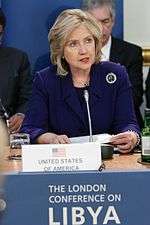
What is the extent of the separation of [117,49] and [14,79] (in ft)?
2.66

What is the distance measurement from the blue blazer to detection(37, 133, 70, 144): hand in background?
7cm

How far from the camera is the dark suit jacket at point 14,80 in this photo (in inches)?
165

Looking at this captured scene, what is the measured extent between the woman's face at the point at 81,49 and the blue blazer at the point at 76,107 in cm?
8

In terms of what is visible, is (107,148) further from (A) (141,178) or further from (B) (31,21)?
(B) (31,21)

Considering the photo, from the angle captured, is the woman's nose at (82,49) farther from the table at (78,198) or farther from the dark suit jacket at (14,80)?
the dark suit jacket at (14,80)

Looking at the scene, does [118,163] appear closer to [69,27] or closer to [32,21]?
[69,27]

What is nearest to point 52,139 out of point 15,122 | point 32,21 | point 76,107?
point 76,107

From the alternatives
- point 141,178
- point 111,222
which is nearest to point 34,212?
point 111,222

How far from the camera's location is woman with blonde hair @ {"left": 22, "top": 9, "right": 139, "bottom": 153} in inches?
109

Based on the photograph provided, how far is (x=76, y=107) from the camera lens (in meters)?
2.77

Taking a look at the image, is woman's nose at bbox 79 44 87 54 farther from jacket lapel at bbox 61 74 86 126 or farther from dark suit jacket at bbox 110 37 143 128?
dark suit jacket at bbox 110 37 143 128

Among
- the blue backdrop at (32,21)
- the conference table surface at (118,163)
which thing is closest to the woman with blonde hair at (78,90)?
the conference table surface at (118,163)

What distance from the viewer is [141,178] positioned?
6.01 feet

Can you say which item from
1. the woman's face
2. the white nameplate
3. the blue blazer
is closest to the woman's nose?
the woman's face
